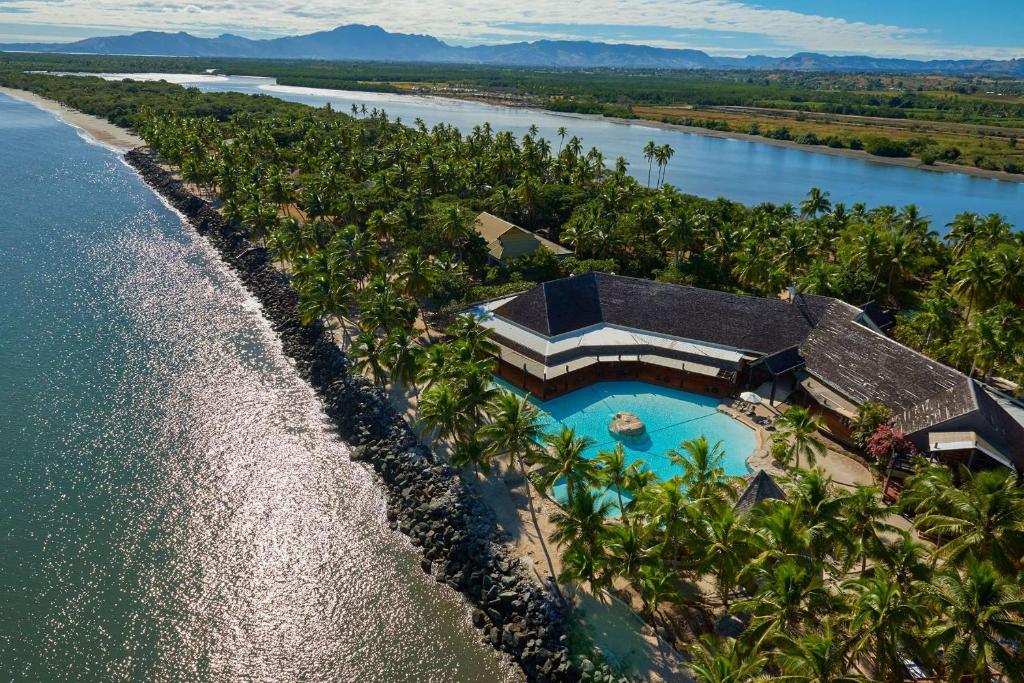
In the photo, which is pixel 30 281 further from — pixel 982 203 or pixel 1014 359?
pixel 982 203

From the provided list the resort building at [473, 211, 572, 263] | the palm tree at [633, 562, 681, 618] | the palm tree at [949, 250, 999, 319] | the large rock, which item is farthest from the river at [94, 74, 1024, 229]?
the palm tree at [633, 562, 681, 618]

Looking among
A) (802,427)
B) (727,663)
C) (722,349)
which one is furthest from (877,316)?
(727,663)

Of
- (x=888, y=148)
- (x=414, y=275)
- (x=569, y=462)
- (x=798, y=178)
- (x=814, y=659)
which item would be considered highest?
(x=888, y=148)

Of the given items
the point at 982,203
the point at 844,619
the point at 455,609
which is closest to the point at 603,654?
the point at 455,609

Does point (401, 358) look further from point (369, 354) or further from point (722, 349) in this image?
point (722, 349)

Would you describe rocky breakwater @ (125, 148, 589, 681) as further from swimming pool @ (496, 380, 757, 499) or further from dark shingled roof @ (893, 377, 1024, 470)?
dark shingled roof @ (893, 377, 1024, 470)

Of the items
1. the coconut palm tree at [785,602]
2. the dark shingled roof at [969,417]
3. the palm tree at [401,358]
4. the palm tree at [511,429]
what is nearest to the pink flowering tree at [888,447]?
the dark shingled roof at [969,417]
